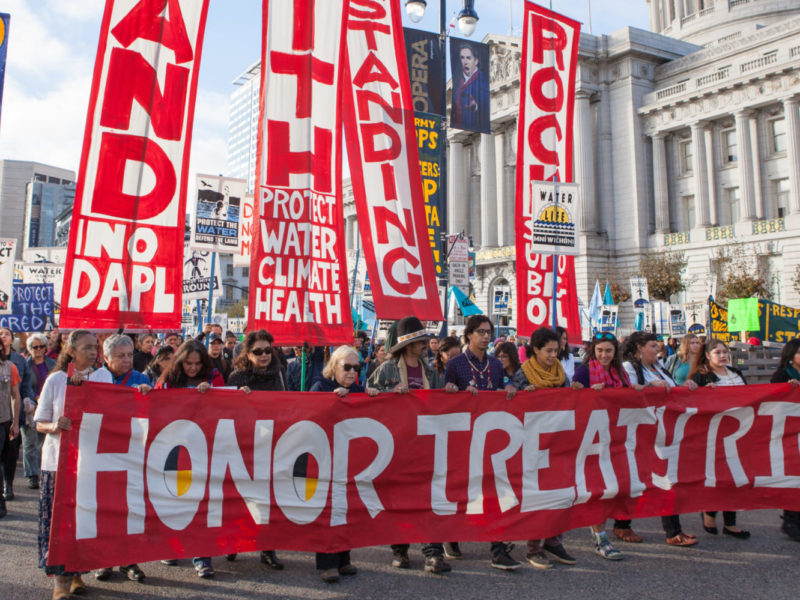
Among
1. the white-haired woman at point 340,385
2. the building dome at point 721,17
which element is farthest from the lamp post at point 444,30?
the building dome at point 721,17

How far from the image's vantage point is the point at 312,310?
25.1ft

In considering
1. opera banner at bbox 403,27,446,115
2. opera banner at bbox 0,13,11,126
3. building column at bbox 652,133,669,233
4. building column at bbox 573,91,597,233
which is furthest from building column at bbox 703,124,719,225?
opera banner at bbox 0,13,11,126

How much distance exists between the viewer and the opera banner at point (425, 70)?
12.5 meters

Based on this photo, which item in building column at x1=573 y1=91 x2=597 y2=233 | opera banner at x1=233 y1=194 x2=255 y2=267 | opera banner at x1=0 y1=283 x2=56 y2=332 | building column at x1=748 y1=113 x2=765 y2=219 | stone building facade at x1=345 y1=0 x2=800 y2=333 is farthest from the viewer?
building column at x1=573 y1=91 x2=597 y2=233

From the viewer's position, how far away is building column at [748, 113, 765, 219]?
41.3 meters

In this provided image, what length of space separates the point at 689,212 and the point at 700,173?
3.08 metres

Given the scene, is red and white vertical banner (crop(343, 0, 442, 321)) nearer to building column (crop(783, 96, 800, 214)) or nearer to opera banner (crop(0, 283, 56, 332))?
opera banner (crop(0, 283, 56, 332))

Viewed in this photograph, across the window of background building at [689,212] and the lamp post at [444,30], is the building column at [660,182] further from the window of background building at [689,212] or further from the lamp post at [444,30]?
Answer: the lamp post at [444,30]

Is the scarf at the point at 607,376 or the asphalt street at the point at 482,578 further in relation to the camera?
the scarf at the point at 607,376

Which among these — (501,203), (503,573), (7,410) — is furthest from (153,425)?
(501,203)

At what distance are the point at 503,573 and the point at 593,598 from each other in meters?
0.77

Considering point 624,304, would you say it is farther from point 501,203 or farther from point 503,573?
point 503,573

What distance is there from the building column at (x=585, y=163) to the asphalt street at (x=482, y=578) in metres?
42.4

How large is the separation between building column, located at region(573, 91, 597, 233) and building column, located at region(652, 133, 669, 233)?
4109mm
